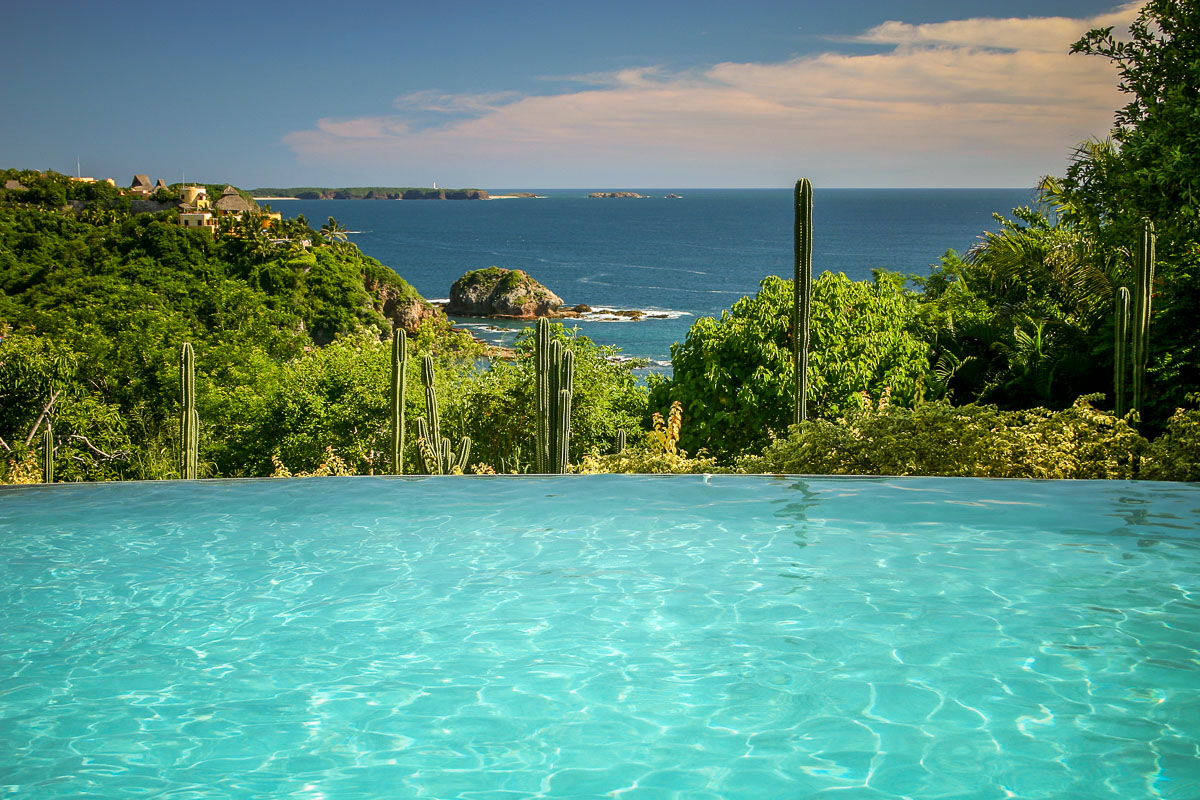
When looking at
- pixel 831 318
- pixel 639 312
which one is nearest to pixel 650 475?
pixel 831 318

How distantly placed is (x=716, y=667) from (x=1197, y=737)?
2.27m

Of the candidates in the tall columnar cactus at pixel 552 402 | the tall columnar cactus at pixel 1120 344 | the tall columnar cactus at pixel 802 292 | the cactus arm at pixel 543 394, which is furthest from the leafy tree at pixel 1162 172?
the cactus arm at pixel 543 394

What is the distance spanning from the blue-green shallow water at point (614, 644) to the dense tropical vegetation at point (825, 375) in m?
1.23

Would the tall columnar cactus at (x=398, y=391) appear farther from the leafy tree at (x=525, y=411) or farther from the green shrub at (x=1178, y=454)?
the green shrub at (x=1178, y=454)

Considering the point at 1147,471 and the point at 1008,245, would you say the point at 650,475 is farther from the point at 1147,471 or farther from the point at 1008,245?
the point at 1008,245

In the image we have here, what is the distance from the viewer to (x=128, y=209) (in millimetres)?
63312

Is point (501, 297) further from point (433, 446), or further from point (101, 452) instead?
point (433, 446)

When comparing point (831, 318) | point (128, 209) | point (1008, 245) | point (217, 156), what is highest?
point (217, 156)

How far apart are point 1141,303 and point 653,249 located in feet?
343

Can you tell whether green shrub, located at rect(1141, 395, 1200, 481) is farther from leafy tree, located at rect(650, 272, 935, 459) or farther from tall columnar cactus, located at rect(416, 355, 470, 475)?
tall columnar cactus, located at rect(416, 355, 470, 475)

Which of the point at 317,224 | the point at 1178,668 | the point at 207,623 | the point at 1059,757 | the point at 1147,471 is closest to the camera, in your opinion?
the point at 1059,757

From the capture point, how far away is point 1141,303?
960 centimetres

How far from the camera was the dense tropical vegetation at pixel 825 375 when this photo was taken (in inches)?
364

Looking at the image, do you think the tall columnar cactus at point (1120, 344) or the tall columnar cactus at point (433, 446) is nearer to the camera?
the tall columnar cactus at point (1120, 344)
